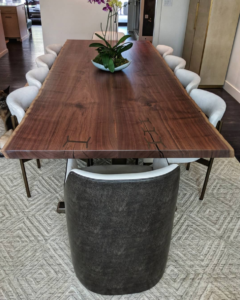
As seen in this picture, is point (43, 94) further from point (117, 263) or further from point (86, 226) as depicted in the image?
point (117, 263)

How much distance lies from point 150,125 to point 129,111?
0.68ft

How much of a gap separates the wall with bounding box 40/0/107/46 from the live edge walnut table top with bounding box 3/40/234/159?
132 inches

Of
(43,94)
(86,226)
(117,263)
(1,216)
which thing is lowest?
(1,216)

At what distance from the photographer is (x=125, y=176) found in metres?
0.98

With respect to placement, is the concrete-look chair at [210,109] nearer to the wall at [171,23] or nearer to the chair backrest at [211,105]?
the chair backrest at [211,105]

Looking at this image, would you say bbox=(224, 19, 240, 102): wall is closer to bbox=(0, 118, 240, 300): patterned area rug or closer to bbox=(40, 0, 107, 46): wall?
bbox=(0, 118, 240, 300): patterned area rug

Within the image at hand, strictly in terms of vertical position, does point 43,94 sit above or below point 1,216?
above

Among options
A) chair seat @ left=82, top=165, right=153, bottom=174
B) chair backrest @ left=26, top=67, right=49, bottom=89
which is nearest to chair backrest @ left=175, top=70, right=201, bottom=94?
chair seat @ left=82, top=165, right=153, bottom=174

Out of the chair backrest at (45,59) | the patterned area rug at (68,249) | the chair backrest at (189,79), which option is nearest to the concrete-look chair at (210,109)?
the chair backrest at (189,79)

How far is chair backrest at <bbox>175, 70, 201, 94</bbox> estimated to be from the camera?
82.1 inches

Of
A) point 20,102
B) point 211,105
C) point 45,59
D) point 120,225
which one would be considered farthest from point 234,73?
point 120,225

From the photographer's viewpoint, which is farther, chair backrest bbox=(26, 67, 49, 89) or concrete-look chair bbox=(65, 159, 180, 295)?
chair backrest bbox=(26, 67, 49, 89)

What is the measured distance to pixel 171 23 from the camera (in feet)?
15.4

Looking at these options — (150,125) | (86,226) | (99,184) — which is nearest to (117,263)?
(86,226)
